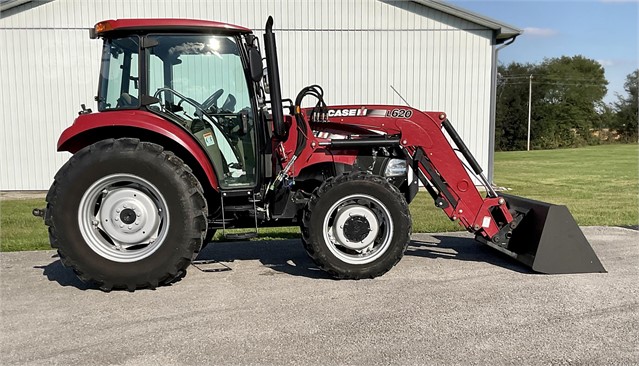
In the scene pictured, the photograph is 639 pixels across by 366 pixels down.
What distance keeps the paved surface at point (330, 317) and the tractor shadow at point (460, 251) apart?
0.06 m

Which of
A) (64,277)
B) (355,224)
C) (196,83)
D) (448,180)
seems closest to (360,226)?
(355,224)

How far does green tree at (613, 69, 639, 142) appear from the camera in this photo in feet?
155

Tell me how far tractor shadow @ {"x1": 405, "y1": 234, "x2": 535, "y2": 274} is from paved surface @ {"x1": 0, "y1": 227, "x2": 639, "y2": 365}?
6 centimetres

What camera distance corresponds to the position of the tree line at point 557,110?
43.1 metres

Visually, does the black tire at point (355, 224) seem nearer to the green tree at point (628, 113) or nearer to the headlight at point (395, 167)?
the headlight at point (395, 167)

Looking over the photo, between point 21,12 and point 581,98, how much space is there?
4854cm

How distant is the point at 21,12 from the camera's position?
11859mm

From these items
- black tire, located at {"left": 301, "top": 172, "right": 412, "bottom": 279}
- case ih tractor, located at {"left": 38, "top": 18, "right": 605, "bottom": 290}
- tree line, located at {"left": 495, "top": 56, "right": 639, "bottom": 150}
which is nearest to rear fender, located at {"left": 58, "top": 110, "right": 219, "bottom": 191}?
case ih tractor, located at {"left": 38, "top": 18, "right": 605, "bottom": 290}

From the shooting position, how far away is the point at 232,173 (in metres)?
4.69

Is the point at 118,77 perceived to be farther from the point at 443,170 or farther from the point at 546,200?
the point at 546,200

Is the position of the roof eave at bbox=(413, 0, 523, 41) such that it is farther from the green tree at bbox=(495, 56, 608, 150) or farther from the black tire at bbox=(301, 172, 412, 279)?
the green tree at bbox=(495, 56, 608, 150)

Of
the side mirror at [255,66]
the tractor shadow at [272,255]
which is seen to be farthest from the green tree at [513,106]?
the side mirror at [255,66]

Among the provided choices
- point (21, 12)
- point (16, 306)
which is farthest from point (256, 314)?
point (21, 12)

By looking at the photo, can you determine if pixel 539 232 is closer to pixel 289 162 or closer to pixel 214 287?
pixel 289 162
